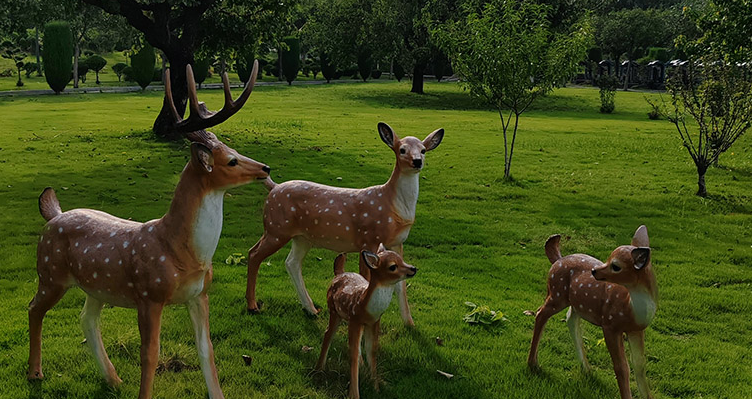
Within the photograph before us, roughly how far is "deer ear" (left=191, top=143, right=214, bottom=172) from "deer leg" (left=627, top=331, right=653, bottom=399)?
12.5 ft

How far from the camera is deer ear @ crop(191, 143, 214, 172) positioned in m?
4.54

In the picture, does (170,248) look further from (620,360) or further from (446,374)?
(620,360)

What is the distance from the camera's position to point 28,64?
52.1 metres

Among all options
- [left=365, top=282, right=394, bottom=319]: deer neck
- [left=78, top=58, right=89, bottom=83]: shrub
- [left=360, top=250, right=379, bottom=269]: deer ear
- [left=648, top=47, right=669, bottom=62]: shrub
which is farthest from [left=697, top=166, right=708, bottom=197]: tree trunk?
[left=648, top=47, right=669, bottom=62]: shrub

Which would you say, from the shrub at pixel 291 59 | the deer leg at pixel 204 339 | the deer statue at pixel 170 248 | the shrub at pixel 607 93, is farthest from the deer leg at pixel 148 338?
the shrub at pixel 291 59

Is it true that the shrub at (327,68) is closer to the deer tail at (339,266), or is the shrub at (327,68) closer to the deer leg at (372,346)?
the deer tail at (339,266)

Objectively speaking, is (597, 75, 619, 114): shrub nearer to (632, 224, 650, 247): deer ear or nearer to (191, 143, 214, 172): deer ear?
(632, 224, 650, 247): deer ear

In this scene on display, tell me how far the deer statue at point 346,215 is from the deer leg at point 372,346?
139 centimetres

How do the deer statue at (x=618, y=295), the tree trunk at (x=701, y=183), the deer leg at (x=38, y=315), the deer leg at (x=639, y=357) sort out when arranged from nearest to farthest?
the deer statue at (x=618, y=295)
the deer leg at (x=639, y=357)
the deer leg at (x=38, y=315)
the tree trunk at (x=701, y=183)

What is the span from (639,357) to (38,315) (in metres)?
5.41

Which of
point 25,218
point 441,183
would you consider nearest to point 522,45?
point 441,183

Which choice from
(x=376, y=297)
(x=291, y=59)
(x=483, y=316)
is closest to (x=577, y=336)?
(x=483, y=316)

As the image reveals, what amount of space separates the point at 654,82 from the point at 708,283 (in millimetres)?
55292

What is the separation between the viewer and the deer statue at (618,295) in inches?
193
